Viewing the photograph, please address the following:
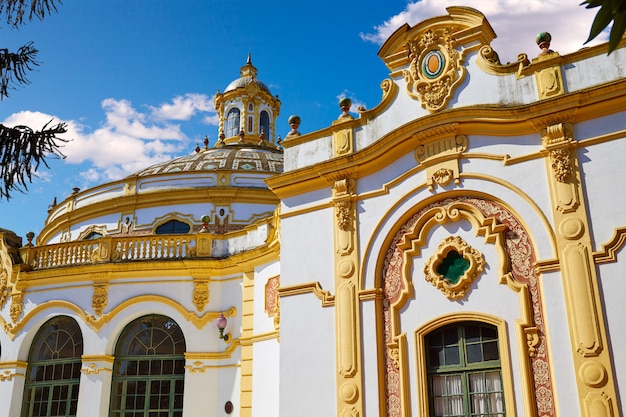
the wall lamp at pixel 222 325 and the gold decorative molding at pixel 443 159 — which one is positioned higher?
the gold decorative molding at pixel 443 159

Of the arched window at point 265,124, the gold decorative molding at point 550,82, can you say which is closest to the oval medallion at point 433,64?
the gold decorative molding at point 550,82

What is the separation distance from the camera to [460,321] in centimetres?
1189

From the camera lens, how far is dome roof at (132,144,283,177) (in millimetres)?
25869

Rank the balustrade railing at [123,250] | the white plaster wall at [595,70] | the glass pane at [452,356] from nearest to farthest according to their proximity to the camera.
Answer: the white plaster wall at [595,70]
the glass pane at [452,356]
the balustrade railing at [123,250]

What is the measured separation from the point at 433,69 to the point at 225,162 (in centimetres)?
1458

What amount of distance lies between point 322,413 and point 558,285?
194 inches

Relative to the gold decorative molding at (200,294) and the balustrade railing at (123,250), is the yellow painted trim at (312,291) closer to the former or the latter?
the gold decorative molding at (200,294)

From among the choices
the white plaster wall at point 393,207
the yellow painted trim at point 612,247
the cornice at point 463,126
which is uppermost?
the cornice at point 463,126

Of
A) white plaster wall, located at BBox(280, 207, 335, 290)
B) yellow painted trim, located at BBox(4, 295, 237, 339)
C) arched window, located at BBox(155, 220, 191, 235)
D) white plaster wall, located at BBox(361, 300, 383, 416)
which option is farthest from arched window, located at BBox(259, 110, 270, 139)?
white plaster wall, located at BBox(361, 300, 383, 416)

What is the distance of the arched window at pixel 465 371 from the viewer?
1134cm

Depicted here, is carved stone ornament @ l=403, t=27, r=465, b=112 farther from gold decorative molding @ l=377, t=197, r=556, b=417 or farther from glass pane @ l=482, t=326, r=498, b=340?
glass pane @ l=482, t=326, r=498, b=340

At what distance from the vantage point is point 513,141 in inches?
482

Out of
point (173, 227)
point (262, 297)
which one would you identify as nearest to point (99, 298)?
point (262, 297)

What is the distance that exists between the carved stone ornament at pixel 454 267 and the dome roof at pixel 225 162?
44.2ft
